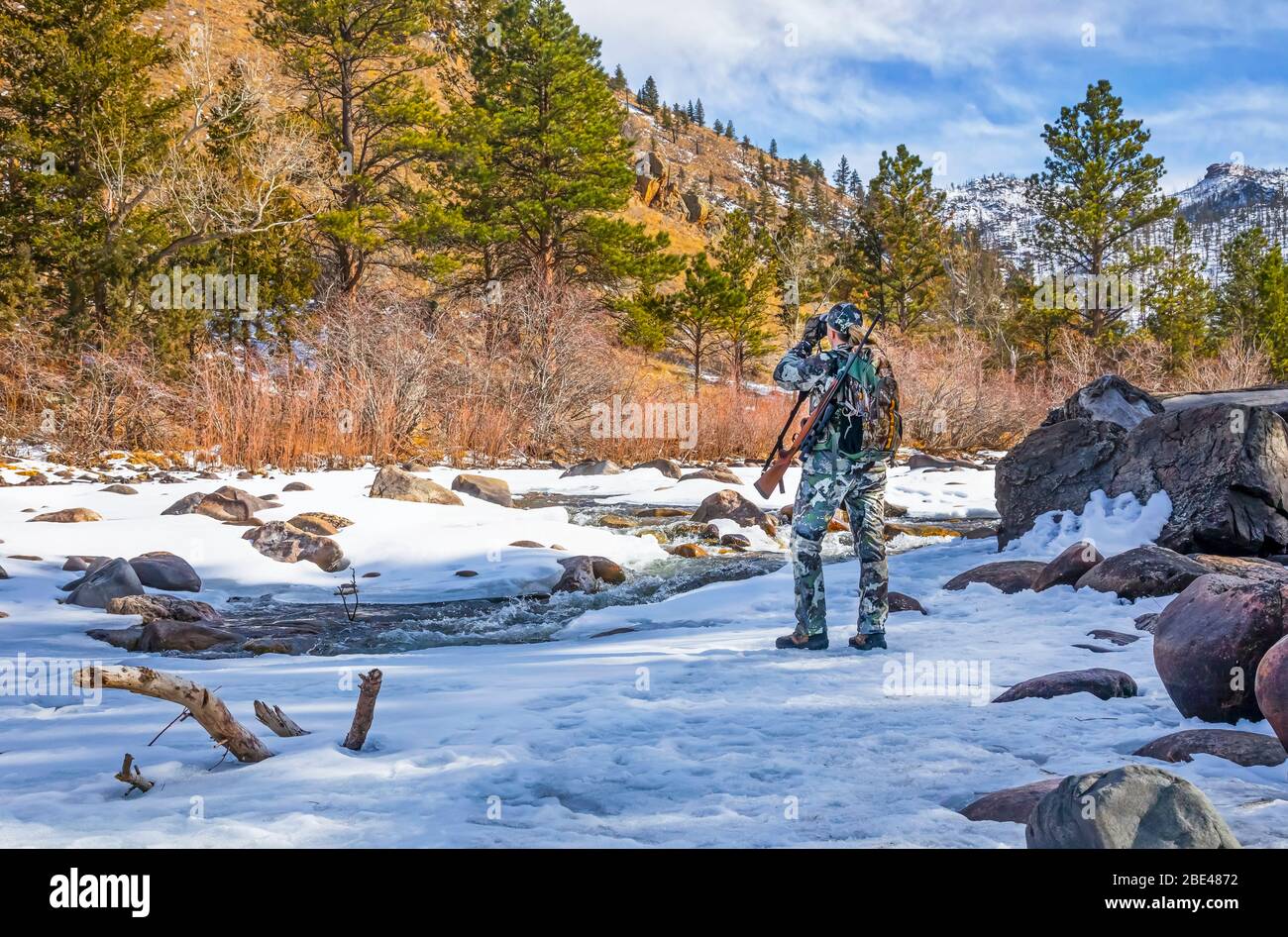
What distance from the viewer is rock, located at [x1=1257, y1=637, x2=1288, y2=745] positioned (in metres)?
3.07

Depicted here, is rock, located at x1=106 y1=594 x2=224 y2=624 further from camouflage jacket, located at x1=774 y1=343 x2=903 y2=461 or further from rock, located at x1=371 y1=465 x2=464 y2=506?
rock, located at x1=371 y1=465 x2=464 y2=506

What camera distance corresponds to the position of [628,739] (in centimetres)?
366

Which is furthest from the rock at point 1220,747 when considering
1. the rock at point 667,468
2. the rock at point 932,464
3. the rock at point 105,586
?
the rock at point 932,464

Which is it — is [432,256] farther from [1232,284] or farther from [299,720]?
[1232,284]

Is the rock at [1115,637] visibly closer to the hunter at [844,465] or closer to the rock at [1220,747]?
the hunter at [844,465]

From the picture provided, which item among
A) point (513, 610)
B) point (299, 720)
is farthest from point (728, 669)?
point (513, 610)

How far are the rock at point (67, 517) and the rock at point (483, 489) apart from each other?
4.71 m

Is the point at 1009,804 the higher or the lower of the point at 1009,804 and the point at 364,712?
the lower

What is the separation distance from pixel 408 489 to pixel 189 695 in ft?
30.0

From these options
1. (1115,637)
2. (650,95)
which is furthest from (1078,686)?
(650,95)

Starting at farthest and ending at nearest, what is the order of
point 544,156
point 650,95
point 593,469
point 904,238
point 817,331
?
point 650,95
point 904,238
point 544,156
point 593,469
point 817,331

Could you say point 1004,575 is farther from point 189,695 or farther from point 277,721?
point 189,695

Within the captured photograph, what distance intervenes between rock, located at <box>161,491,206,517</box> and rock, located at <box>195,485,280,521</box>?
0.05 m

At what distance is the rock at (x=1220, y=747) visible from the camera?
10.2 feet
